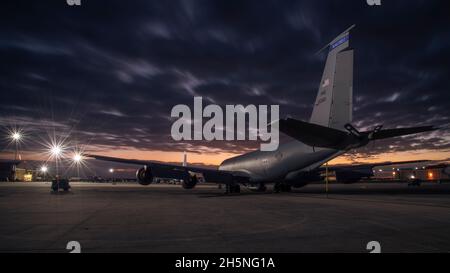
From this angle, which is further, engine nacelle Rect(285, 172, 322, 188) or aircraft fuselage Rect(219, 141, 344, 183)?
engine nacelle Rect(285, 172, 322, 188)

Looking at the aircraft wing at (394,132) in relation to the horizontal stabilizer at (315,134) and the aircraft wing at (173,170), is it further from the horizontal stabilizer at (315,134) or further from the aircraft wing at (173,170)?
the aircraft wing at (173,170)

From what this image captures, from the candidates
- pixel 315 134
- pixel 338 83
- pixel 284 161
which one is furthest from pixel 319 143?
pixel 284 161

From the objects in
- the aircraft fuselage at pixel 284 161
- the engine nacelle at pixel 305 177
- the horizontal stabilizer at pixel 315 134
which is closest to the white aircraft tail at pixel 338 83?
the horizontal stabilizer at pixel 315 134

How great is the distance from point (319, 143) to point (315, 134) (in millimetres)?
1729

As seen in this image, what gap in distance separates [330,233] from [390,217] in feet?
15.2

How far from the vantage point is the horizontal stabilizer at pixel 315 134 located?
16.4 metres

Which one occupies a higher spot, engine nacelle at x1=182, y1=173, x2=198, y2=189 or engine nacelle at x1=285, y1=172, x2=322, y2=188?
engine nacelle at x1=285, y1=172, x2=322, y2=188

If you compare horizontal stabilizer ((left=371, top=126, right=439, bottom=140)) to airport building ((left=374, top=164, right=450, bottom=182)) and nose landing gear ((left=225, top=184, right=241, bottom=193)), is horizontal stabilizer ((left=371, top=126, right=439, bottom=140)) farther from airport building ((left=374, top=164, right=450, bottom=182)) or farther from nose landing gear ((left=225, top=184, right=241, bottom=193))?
airport building ((left=374, top=164, right=450, bottom=182))

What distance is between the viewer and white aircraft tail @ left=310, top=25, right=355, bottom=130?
18516 mm

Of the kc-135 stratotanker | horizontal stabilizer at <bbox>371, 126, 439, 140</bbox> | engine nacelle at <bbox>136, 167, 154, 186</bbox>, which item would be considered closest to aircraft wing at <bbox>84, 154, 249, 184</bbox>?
the kc-135 stratotanker

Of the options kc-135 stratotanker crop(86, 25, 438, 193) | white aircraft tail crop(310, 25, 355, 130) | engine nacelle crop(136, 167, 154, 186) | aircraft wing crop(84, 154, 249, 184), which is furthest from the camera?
aircraft wing crop(84, 154, 249, 184)

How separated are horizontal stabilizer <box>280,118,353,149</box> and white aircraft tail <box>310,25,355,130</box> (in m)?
0.90

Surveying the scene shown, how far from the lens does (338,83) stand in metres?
19.0
